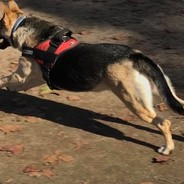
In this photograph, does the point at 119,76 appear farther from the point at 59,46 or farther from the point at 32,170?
the point at 32,170

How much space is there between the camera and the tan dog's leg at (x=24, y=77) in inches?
248

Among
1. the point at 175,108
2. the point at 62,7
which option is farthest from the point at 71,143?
the point at 62,7

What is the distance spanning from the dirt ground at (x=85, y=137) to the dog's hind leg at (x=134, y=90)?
0.85 feet

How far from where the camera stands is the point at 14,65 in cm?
790

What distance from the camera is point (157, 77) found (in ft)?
18.4

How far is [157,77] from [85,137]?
3.84 ft

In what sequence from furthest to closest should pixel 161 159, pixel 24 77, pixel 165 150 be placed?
1. pixel 24 77
2. pixel 165 150
3. pixel 161 159

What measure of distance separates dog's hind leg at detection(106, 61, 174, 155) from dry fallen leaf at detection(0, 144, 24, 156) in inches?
49.7

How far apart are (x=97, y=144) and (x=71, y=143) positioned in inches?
Result: 12.2

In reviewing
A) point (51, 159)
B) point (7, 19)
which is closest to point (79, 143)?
point (51, 159)

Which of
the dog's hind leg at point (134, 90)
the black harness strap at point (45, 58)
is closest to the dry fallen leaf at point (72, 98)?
the black harness strap at point (45, 58)

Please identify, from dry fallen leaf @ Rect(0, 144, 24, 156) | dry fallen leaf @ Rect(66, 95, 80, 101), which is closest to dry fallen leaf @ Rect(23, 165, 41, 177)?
dry fallen leaf @ Rect(0, 144, 24, 156)

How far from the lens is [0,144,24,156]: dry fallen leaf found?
18.5ft

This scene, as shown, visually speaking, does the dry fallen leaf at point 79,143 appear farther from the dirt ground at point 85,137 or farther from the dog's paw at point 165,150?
the dog's paw at point 165,150
